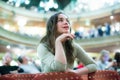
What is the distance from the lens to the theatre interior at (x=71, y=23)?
1022 centimetres

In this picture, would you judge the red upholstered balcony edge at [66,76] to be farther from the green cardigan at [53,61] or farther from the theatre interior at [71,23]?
the theatre interior at [71,23]

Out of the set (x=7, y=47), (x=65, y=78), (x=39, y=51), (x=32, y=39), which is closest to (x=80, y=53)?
(x=39, y=51)

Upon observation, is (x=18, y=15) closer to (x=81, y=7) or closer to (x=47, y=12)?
(x=47, y=12)

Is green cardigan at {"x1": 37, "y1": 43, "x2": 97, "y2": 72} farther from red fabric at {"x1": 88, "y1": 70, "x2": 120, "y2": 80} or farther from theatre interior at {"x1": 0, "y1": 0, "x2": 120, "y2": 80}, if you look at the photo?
theatre interior at {"x1": 0, "y1": 0, "x2": 120, "y2": 80}

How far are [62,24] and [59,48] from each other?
0.21m

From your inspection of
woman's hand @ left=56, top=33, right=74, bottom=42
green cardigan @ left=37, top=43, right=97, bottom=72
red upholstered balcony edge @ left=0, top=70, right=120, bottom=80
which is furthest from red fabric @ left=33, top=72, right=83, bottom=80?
woman's hand @ left=56, top=33, right=74, bottom=42

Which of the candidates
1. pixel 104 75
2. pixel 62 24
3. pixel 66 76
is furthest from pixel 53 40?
pixel 66 76

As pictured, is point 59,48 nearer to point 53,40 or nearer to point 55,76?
point 53,40

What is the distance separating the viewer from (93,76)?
1132 mm

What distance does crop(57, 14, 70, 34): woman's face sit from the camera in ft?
4.50

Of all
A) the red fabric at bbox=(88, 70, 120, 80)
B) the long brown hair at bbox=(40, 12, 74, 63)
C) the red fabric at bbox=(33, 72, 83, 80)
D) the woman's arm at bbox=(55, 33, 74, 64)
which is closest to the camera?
the red fabric at bbox=(33, 72, 83, 80)

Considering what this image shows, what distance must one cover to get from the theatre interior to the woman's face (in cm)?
832

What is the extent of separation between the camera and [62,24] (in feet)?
4.53

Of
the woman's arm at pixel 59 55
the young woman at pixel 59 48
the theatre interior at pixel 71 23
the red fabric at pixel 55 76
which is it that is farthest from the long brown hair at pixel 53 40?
the theatre interior at pixel 71 23
